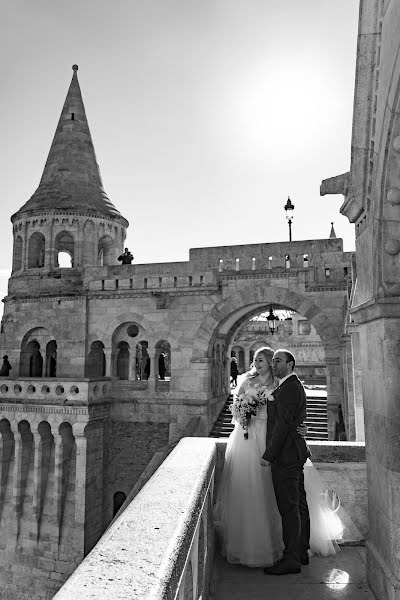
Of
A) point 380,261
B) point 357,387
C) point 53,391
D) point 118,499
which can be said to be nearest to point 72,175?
point 53,391

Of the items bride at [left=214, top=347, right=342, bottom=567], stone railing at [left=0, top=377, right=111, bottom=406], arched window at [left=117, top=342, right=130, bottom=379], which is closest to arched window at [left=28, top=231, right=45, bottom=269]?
arched window at [left=117, top=342, right=130, bottom=379]

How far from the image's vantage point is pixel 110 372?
50.6ft

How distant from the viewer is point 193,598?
8.10 feet

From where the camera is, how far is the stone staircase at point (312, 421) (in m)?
13.7

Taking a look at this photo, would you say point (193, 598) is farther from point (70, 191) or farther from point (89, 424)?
point (70, 191)

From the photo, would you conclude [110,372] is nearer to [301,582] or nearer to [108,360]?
[108,360]

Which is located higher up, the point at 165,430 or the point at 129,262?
the point at 129,262

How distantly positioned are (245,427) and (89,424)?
36.6 ft

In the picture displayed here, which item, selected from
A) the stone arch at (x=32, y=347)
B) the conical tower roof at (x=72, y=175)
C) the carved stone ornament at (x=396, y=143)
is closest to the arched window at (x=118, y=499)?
the stone arch at (x=32, y=347)

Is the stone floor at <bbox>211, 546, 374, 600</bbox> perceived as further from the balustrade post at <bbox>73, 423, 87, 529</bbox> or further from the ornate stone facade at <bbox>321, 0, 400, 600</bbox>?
the balustrade post at <bbox>73, 423, 87, 529</bbox>

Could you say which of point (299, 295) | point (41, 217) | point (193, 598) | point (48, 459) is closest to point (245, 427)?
point (193, 598)

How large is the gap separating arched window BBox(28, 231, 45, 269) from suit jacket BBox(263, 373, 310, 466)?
1605 centimetres

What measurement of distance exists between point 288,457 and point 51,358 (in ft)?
49.4

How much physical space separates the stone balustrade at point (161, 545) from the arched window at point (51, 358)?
13439mm
